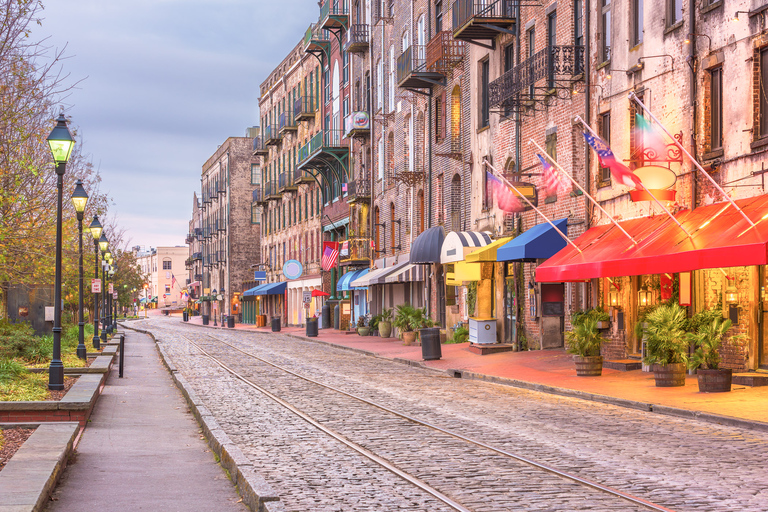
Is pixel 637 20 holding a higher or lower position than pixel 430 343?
higher

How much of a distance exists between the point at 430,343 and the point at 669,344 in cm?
1081

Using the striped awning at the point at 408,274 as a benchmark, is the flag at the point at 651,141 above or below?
above

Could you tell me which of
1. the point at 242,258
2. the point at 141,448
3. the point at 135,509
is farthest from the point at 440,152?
the point at 242,258

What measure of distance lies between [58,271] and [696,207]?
12.9 m

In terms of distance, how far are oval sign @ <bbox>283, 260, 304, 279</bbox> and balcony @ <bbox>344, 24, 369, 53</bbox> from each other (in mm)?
16388

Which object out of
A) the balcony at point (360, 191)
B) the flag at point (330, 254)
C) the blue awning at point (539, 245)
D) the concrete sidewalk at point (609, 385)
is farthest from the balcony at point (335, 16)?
the blue awning at point (539, 245)

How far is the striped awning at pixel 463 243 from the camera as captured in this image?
102ft

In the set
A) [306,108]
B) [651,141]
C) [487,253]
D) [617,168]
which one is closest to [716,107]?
[651,141]

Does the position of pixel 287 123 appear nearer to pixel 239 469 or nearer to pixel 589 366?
pixel 589 366

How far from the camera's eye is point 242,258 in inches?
3529

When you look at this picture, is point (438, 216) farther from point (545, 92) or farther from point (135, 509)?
point (135, 509)

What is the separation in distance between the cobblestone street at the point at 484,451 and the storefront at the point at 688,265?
10.8ft

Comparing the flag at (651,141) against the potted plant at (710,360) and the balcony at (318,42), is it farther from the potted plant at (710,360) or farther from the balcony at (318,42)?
the balcony at (318,42)

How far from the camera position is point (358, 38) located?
51000 mm
